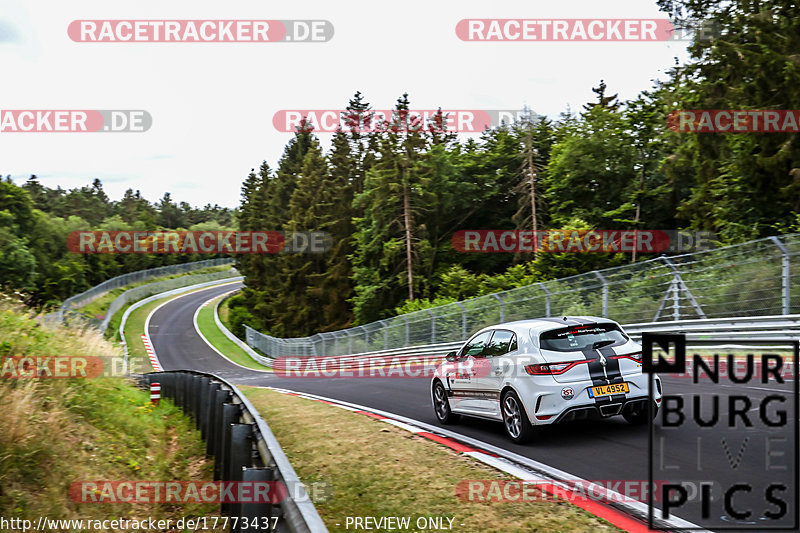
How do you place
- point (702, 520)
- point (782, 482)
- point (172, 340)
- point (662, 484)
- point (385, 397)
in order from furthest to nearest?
point (172, 340) → point (385, 397) → point (662, 484) → point (782, 482) → point (702, 520)

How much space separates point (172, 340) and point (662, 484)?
5924 cm

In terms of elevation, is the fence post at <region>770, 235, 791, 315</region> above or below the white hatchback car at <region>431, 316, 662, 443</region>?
above

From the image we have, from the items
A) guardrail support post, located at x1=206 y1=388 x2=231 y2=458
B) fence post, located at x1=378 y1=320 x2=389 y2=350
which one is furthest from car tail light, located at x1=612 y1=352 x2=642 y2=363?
fence post, located at x1=378 y1=320 x2=389 y2=350

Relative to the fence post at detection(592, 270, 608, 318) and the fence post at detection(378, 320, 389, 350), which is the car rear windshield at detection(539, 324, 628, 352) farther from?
the fence post at detection(378, 320, 389, 350)

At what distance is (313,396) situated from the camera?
18.2m

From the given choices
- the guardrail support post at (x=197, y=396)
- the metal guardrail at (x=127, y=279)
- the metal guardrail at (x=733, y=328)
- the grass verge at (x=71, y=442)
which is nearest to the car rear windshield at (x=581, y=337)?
the metal guardrail at (x=733, y=328)

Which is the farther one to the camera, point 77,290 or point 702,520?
point 77,290

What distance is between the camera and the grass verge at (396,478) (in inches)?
218

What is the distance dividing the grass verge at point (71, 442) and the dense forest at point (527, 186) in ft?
64.1

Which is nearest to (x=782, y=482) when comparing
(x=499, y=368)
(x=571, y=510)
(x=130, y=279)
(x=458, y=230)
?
(x=571, y=510)

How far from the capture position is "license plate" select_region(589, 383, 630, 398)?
8.33 m

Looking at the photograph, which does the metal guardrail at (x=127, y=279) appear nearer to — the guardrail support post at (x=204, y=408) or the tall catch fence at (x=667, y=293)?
the tall catch fence at (x=667, y=293)

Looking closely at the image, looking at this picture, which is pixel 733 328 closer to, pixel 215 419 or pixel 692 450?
pixel 692 450

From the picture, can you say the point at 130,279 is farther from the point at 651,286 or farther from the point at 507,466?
the point at 507,466
